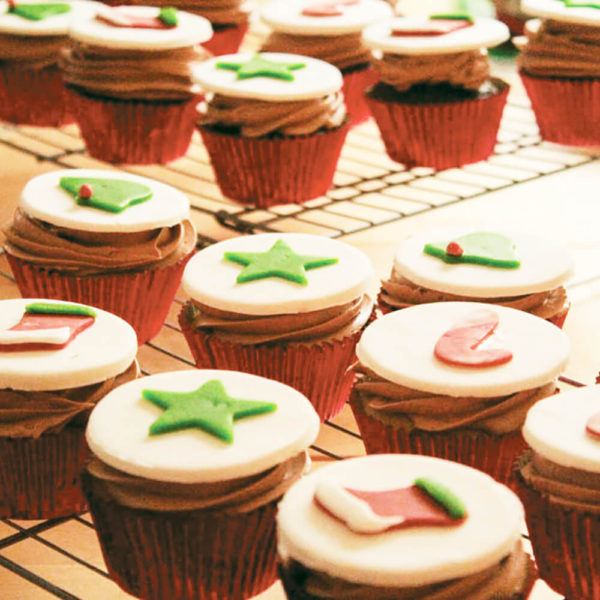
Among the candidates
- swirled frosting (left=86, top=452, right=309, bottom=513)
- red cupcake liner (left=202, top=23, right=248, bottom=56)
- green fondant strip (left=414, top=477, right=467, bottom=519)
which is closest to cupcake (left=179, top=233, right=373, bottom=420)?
swirled frosting (left=86, top=452, right=309, bottom=513)

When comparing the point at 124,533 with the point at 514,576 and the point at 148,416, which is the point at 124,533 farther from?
the point at 514,576

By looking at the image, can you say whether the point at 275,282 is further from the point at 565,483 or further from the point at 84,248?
the point at 565,483

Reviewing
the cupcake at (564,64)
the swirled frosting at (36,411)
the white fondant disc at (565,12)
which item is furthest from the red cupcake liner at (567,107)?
the swirled frosting at (36,411)

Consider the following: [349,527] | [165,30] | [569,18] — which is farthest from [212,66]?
[349,527]

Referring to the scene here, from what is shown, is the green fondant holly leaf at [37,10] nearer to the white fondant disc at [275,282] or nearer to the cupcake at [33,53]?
the cupcake at [33,53]

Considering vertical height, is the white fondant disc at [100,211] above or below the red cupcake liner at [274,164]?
above

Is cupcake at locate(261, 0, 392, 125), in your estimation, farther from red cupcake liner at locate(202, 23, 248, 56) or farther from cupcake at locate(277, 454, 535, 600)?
cupcake at locate(277, 454, 535, 600)

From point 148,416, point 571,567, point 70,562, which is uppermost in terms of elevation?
point 148,416
